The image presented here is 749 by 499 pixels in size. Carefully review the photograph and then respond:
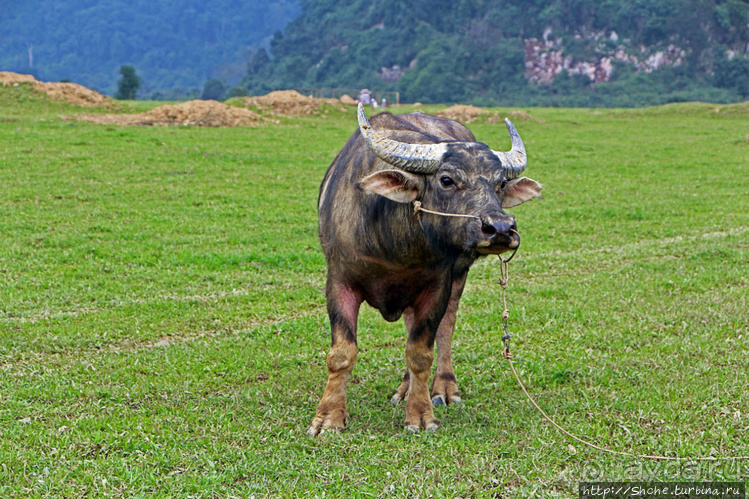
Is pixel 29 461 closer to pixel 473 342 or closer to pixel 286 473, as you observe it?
pixel 286 473

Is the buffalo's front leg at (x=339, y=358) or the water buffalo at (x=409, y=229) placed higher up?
the water buffalo at (x=409, y=229)

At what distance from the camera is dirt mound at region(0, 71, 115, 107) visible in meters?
29.6

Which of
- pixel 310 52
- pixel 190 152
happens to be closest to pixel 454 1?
pixel 310 52

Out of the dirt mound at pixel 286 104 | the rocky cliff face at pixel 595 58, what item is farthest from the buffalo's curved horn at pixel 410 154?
the rocky cliff face at pixel 595 58

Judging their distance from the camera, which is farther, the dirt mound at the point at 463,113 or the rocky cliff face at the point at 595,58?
the rocky cliff face at the point at 595,58

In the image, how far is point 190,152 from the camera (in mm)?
21297

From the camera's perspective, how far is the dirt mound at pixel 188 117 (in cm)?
2777

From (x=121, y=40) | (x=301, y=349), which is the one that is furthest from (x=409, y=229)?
(x=121, y=40)

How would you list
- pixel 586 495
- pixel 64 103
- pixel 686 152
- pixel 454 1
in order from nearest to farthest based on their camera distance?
pixel 586 495
pixel 686 152
pixel 64 103
pixel 454 1

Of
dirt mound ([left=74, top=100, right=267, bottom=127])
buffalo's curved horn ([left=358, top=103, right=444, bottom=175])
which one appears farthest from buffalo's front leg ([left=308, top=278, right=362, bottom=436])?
dirt mound ([left=74, top=100, right=267, bottom=127])

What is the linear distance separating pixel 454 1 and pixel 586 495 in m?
112

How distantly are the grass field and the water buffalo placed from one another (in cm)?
51

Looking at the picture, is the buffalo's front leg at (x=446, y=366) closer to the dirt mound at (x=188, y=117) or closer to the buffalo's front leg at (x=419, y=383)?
the buffalo's front leg at (x=419, y=383)

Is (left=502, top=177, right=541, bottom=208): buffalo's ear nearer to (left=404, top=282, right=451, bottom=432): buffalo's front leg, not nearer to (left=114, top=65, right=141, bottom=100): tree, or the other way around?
(left=404, top=282, right=451, bottom=432): buffalo's front leg
